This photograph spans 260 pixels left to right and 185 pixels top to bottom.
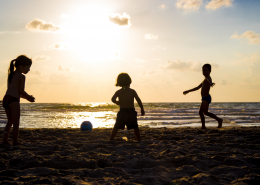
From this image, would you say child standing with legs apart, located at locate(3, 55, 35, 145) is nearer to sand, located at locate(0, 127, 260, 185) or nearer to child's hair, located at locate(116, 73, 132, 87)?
sand, located at locate(0, 127, 260, 185)

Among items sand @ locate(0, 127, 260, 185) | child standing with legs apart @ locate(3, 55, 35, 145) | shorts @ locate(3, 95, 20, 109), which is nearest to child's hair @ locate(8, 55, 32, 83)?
child standing with legs apart @ locate(3, 55, 35, 145)

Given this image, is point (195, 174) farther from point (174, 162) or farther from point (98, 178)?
point (98, 178)

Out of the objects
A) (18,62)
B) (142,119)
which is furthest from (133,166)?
(142,119)

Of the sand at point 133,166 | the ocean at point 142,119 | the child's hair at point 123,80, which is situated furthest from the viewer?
the ocean at point 142,119

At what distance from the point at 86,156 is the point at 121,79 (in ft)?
7.07

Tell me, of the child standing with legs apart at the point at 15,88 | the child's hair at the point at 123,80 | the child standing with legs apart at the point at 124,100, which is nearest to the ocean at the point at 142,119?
the child standing with legs apart at the point at 124,100

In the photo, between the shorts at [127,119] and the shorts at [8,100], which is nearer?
the shorts at [8,100]

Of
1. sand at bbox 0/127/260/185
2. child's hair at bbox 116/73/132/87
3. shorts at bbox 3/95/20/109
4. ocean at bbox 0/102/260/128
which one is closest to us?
sand at bbox 0/127/260/185

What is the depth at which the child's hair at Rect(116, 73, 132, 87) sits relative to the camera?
5.03 meters

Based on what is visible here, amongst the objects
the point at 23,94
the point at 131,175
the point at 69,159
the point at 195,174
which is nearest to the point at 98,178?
the point at 131,175

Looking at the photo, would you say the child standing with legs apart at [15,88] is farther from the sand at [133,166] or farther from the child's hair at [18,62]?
the sand at [133,166]

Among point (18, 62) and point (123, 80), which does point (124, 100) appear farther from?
point (18, 62)

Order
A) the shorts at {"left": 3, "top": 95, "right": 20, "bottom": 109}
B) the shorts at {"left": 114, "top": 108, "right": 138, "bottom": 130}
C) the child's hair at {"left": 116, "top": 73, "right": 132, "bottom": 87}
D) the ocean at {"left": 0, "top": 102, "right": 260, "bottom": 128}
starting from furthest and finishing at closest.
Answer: the ocean at {"left": 0, "top": 102, "right": 260, "bottom": 128} → the child's hair at {"left": 116, "top": 73, "right": 132, "bottom": 87} → the shorts at {"left": 114, "top": 108, "right": 138, "bottom": 130} → the shorts at {"left": 3, "top": 95, "right": 20, "bottom": 109}

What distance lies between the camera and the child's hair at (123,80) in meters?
5.03
